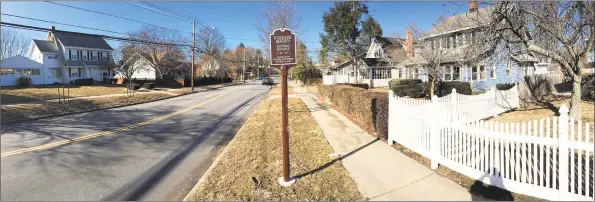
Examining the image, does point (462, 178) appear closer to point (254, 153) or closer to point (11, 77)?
point (254, 153)

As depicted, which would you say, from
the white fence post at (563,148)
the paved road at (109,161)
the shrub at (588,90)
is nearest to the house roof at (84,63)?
the paved road at (109,161)

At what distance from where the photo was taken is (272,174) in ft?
16.2

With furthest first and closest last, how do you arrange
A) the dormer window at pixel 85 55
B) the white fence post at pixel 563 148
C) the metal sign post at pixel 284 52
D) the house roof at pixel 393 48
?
1. the dormer window at pixel 85 55
2. the house roof at pixel 393 48
3. the metal sign post at pixel 284 52
4. the white fence post at pixel 563 148

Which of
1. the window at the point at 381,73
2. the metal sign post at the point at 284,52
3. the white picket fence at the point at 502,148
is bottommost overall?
the white picket fence at the point at 502,148

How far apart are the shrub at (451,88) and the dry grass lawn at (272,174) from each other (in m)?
14.0

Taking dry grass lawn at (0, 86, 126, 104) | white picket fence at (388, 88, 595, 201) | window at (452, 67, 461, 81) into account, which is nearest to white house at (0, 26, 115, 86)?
dry grass lawn at (0, 86, 126, 104)

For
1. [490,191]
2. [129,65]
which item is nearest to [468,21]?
[490,191]

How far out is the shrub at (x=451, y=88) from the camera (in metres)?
18.1

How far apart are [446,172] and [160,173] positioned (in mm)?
5108

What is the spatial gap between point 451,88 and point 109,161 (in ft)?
61.9

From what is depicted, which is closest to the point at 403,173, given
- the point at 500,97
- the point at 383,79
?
the point at 500,97

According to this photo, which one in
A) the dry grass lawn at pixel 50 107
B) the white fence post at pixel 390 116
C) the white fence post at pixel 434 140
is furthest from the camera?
the dry grass lawn at pixel 50 107

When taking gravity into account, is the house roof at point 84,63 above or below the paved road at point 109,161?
above

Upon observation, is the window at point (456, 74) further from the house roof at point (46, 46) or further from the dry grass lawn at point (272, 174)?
the house roof at point (46, 46)
